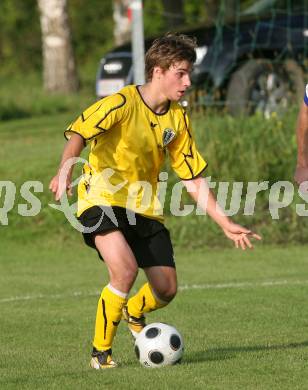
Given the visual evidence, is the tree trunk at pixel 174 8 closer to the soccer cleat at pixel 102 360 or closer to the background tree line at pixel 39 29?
the background tree line at pixel 39 29

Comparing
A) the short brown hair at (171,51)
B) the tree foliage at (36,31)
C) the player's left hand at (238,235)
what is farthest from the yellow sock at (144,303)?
the tree foliage at (36,31)

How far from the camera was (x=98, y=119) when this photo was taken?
23.5ft

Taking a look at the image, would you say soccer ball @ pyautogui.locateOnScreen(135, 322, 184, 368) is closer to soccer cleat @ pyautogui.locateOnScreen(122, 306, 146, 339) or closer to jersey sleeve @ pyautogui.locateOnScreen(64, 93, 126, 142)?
soccer cleat @ pyautogui.locateOnScreen(122, 306, 146, 339)

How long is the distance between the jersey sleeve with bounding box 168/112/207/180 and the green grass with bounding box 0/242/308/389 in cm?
120

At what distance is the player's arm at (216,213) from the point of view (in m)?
7.26

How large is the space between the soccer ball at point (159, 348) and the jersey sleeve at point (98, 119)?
4.20 feet

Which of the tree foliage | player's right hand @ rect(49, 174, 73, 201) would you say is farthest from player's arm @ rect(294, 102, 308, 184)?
the tree foliage

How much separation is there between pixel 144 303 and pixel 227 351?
641mm

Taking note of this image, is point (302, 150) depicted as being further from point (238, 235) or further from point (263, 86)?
point (263, 86)

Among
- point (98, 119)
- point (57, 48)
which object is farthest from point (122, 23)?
point (98, 119)

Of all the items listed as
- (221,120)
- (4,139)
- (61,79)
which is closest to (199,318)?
(221,120)

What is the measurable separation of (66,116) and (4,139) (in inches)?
158

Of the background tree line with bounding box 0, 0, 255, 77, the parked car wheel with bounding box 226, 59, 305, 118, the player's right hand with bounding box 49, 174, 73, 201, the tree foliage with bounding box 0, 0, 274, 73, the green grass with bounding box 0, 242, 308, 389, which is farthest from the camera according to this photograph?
the tree foliage with bounding box 0, 0, 274, 73

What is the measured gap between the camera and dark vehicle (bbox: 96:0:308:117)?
16.4 m
